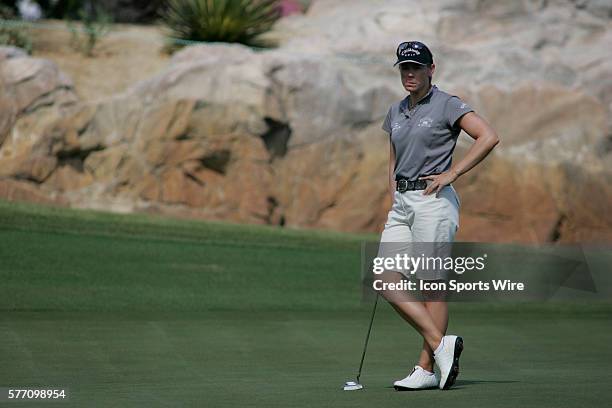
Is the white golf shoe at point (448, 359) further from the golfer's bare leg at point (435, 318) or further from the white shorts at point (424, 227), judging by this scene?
the white shorts at point (424, 227)

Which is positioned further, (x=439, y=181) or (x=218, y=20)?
(x=218, y=20)

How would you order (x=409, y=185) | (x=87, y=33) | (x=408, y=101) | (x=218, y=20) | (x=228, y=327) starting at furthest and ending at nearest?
(x=87, y=33) → (x=218, y=20) → (x=228, y=327) → (x=408, y=101) → (x=409, y=185)

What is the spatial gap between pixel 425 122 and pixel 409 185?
0.33 meters

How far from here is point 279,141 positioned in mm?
16844

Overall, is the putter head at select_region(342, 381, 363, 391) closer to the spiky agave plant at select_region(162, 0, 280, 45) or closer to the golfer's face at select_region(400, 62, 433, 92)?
the golfer's face at select_region(400, 62, 433, 92)

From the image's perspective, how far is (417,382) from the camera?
5.78m

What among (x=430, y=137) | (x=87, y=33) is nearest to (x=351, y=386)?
(x=430, y=137)

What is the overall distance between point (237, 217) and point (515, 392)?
1081 cm

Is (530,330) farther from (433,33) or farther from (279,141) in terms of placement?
(433,33)

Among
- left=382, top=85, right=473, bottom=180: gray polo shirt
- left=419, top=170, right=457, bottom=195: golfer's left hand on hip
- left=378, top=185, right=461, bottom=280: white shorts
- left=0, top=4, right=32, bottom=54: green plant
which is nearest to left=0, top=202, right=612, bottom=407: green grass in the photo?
left=378, top=185, right=461, bottom=280: white shorts

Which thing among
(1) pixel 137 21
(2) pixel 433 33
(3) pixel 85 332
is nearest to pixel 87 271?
(3) pixel 85 332

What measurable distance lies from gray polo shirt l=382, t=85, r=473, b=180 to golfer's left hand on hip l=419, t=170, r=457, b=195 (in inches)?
3.0

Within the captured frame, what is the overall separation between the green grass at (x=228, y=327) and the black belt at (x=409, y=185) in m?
1.02

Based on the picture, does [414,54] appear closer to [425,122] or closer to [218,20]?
[425,122]
